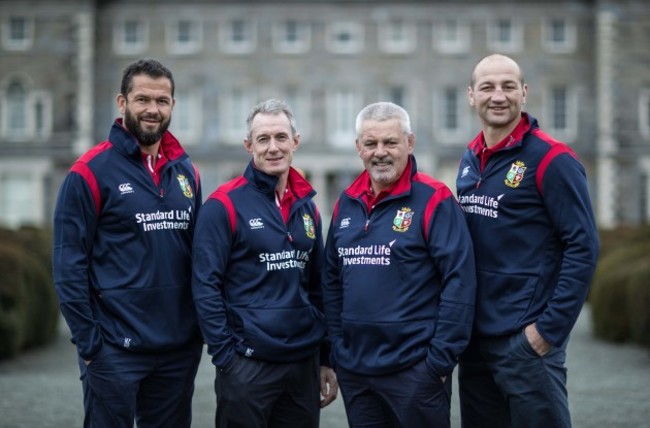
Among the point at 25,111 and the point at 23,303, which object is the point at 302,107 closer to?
the point at 25,111

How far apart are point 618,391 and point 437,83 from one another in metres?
32.7

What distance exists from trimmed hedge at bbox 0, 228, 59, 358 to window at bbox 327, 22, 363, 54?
28.6 m

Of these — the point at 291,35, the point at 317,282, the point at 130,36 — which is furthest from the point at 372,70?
the point at 317,282

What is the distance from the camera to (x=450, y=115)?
4159cm

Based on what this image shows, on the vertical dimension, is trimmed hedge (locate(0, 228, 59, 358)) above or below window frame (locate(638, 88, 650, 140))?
below

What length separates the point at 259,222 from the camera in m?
5.05

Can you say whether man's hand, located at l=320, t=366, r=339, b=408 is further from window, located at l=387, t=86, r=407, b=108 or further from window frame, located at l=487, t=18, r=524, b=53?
window frame, located at l=487, t=18, r=524, b=53

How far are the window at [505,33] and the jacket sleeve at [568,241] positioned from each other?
3774cm

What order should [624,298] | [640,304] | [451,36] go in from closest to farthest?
[640,304] → [624,298] → [451,36]

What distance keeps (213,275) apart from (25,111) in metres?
39.9

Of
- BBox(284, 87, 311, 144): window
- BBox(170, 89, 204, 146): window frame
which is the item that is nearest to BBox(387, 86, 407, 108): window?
BBox(284, 87, 311, 144): window

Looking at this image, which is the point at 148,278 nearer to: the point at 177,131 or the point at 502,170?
the point at 502,170

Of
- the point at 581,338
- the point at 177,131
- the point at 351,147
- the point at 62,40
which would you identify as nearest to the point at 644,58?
the point at 351,147

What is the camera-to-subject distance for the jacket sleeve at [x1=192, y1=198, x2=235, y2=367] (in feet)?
16.0
